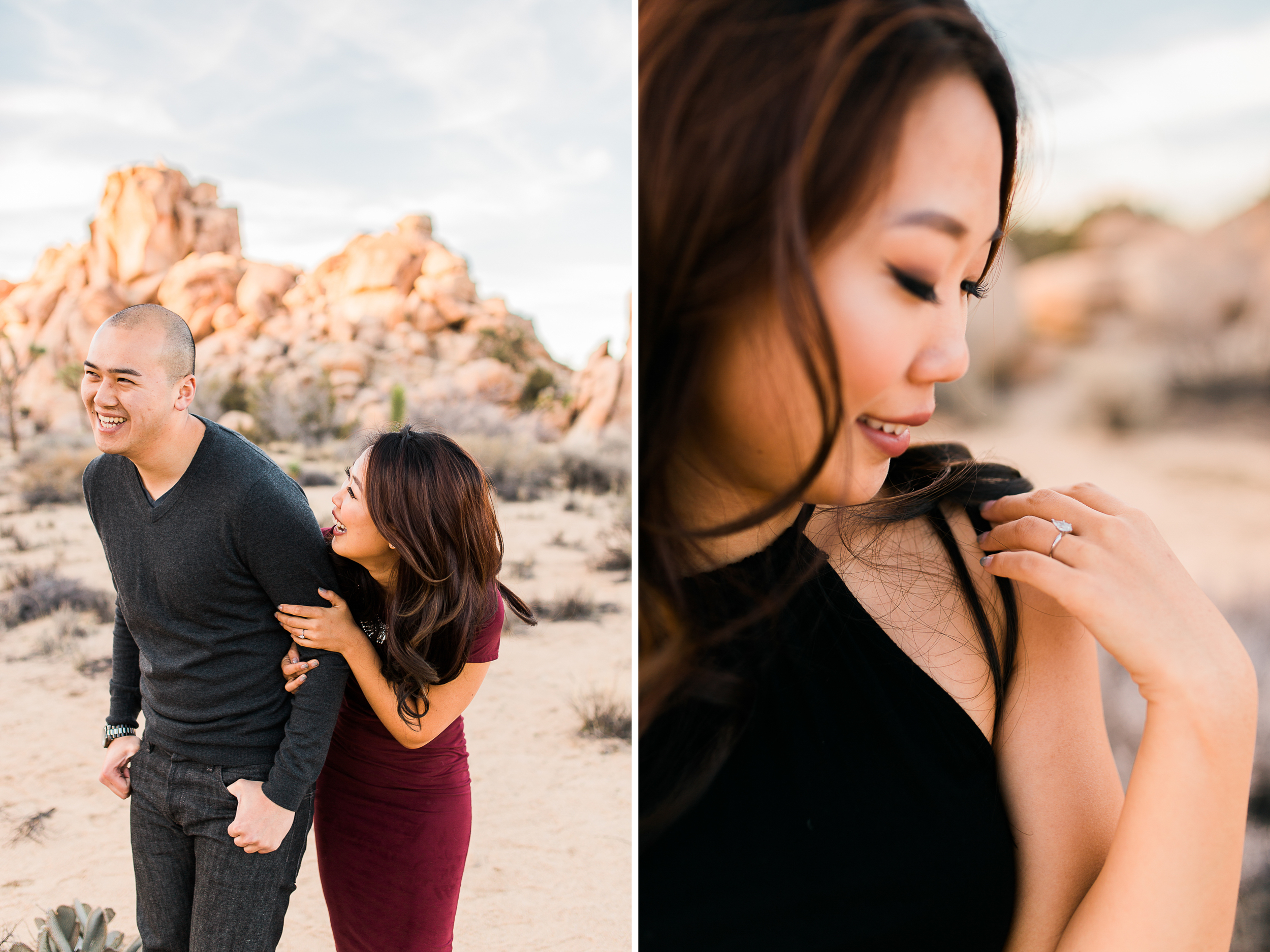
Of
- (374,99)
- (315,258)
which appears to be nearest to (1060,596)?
(315,258)

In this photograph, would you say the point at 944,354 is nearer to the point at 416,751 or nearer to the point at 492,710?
the point at 416,751

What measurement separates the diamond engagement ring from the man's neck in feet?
3.43

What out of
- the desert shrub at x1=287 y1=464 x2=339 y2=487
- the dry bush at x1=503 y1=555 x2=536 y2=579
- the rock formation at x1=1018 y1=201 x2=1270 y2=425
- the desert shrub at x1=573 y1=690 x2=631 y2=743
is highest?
the rock formation at x1=1018 y1=201 x2=1270 y2=425

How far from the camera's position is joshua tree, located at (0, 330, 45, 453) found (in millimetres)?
9559

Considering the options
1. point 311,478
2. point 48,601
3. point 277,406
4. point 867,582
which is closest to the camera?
point 867,582

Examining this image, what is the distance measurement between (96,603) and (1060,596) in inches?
249

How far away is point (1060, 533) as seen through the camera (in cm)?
59

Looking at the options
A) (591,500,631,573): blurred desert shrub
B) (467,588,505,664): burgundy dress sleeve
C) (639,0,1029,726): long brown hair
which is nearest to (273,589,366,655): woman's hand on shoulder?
(467,588,505,664): burgundy dress sleeve

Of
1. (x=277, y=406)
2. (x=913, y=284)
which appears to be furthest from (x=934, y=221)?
(x=277, y=406)

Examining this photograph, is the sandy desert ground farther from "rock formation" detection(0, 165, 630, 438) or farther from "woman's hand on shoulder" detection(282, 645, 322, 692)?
"rock formation" detection(0, 165, 630, 438)

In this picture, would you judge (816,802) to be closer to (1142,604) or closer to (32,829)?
(1142,604)

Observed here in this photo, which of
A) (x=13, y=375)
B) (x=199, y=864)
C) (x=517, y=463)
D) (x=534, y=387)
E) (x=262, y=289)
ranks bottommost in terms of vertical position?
(x=199, y=864)

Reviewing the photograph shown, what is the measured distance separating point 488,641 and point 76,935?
2.88ft

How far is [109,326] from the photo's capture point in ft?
3.37
